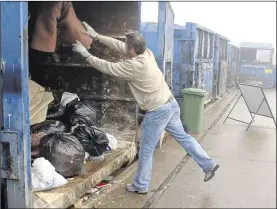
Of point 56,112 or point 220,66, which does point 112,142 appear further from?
point 220,66

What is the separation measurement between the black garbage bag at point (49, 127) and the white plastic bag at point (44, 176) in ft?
2.49

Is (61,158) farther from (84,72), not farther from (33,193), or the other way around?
(84,72)

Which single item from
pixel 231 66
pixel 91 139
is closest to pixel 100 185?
pixel 91 139

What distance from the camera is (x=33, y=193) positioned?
118 inches

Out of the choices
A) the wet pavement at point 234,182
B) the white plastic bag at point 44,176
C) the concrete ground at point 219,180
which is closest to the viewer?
the wet pavement at point 234,182

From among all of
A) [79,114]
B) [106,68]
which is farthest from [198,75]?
[106,68]

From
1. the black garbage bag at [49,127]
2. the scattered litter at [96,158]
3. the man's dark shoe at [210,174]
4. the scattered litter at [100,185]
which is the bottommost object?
the scattered litter at [100,185]

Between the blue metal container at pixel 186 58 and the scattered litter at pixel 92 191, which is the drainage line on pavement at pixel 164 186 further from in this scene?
the blue metal container at pixel 186 58

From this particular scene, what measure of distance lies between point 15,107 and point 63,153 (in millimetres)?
848

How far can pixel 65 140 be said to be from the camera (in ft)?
11.5

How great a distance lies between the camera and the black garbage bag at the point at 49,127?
3995 mm

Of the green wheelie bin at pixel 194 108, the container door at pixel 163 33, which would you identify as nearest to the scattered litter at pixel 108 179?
the container door at pixel 163 33

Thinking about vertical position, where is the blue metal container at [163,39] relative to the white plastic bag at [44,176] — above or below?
above

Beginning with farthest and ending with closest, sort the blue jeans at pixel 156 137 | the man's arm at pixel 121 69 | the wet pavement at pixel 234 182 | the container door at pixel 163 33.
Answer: the container door at pixel 163 33
the blue jeans at pixel 156 137
the man's arm at pixel 121 69
the wet pavement at pixel 234 182
